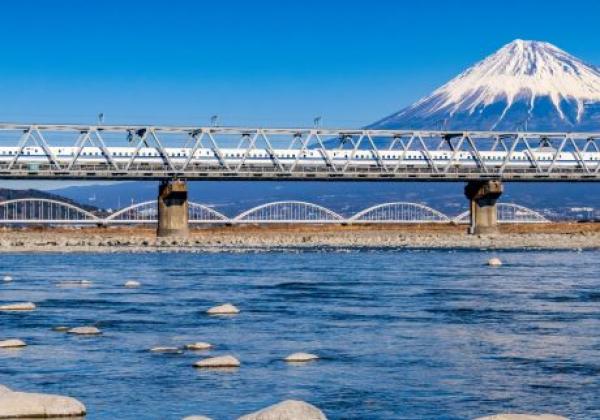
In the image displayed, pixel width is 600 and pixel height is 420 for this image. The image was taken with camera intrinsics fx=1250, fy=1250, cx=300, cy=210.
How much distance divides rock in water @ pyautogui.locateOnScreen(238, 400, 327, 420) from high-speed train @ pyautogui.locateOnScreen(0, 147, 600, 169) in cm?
10166

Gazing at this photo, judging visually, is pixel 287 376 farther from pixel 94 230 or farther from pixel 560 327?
pixel 94 230

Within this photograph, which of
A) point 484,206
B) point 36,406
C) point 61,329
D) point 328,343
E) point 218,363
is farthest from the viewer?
point 484,206

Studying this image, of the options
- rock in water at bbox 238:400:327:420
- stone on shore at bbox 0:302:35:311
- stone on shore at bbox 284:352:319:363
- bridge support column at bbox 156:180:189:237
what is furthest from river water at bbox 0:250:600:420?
bridge support column at bbox 156:180:189:237

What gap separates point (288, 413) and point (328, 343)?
1151 centimetres

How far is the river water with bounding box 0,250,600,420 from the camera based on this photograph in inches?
981

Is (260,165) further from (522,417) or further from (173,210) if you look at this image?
(522,417)

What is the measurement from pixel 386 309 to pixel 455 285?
12347 millimetres

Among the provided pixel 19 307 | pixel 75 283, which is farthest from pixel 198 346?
pixel 75 283

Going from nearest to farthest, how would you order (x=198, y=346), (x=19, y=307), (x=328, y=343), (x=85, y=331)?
(x=198, y=346) < (x=328, y=343) < (x=85, y=331) < (x=19, y=307)

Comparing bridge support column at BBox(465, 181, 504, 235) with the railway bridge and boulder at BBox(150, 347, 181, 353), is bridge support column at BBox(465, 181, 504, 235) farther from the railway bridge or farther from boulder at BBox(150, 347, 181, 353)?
boulder at BBox(150, 347, 181, 353)

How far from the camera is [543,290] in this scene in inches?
2003

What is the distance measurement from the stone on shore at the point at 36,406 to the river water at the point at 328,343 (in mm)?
605

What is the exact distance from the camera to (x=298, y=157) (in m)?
132

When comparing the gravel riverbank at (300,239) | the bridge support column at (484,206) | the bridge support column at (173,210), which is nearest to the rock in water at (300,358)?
the gravel riverbank at (300,239)
